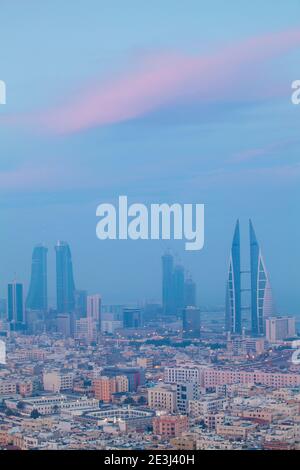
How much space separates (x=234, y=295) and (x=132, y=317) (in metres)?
0.45

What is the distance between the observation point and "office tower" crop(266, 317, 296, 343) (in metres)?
4.23

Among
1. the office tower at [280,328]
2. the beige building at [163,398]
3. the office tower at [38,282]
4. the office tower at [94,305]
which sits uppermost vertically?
the office tower at [38,282]

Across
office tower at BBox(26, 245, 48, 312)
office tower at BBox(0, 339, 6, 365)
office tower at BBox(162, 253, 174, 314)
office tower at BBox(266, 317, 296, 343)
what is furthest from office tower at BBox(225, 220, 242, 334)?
office tower at BBox(0, 339, 6, 365)

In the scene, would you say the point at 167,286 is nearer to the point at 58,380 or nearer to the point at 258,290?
the point at 258,290

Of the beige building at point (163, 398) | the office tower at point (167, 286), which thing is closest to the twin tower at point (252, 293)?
the office tower at point (167, 286)

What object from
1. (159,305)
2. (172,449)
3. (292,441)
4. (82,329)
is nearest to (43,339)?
(82,329)

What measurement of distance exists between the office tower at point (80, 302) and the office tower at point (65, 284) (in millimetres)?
17

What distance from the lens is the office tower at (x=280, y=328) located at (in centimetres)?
423

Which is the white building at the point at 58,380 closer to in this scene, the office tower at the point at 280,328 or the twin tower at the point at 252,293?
the twin tower at the point at 252,293

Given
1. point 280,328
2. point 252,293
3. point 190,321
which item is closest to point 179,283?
point 190,321

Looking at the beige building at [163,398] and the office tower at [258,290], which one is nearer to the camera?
the beige building at [163,398]

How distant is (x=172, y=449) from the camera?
3812 millimetres
